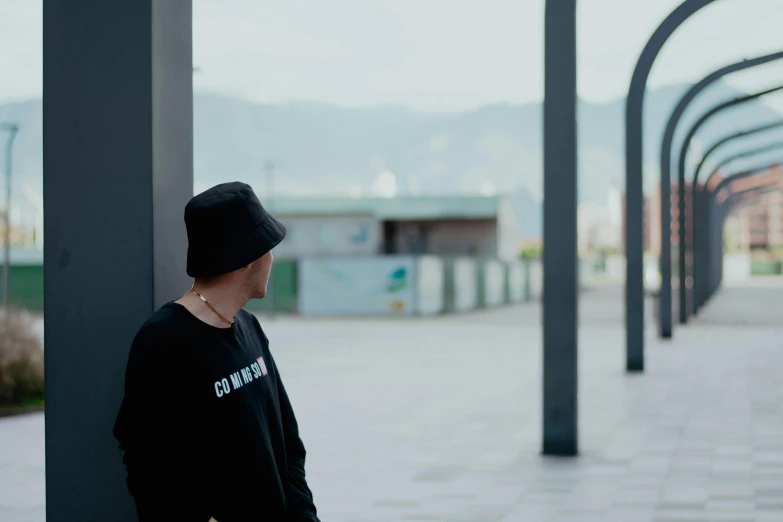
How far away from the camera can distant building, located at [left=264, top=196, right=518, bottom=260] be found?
44.8 metres

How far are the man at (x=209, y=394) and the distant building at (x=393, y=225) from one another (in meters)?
40.7

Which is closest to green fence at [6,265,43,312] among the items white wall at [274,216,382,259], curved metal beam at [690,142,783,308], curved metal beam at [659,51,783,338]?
white wall at [274,216,382,259]

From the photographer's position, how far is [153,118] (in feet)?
10.3

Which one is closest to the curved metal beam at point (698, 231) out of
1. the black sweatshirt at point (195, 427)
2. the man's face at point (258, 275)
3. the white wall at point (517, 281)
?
the white wall at point (517, 281)

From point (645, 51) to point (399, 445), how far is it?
5.93m

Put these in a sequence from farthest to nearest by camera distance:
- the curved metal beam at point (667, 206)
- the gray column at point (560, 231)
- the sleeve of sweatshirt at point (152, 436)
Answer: the curved metal beam at point (667, 206), the gray column at point (560, 231), the sleeve of sweatshirt at point (152, 436)

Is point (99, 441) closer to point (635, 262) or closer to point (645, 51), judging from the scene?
point (645, 51)

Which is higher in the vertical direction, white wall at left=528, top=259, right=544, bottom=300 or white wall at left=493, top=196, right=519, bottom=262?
white wall at left=493, top=196, right=519, bottom=262

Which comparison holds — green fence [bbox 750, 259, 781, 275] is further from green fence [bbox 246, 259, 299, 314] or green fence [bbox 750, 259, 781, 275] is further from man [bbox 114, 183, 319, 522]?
man [bbox 114, 183, 319, 522]

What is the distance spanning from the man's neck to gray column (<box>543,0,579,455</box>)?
17.1 ft

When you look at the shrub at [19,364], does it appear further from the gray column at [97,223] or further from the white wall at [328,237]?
the white wall at [328,237]

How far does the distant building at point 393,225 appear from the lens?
44.8 m

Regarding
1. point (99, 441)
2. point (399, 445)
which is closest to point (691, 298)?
point (399, 445)

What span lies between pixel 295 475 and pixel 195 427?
37 cm
